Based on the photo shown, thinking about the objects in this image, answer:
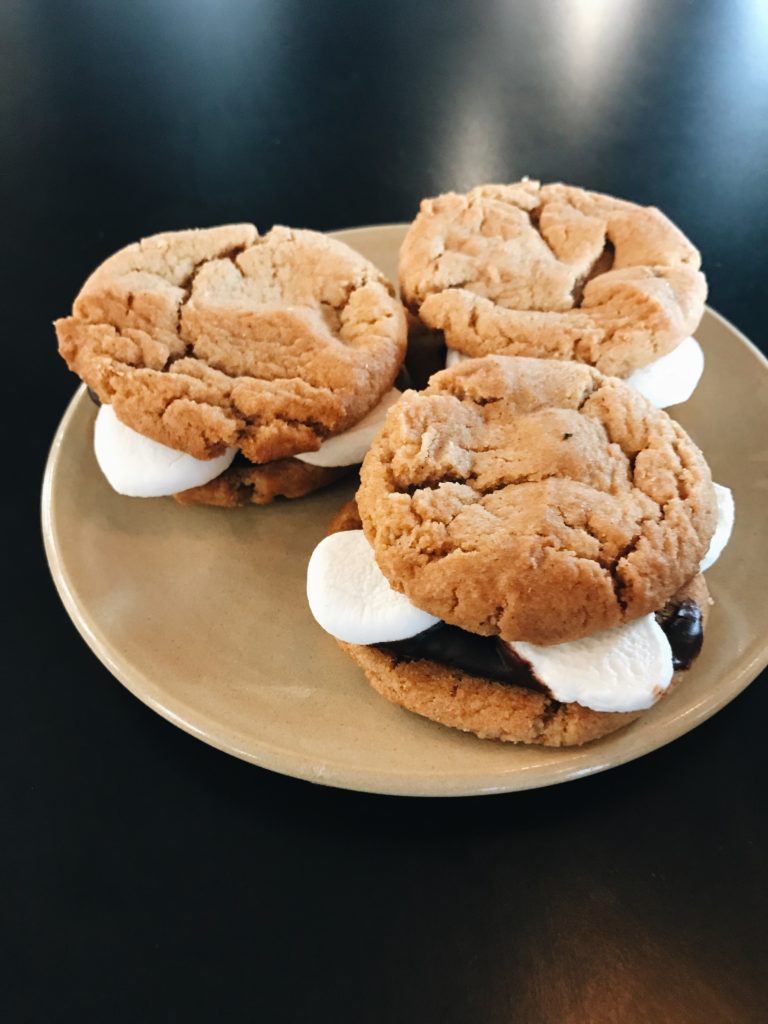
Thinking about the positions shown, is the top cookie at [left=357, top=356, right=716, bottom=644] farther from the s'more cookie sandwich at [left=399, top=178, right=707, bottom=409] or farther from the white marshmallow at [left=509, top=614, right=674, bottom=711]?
the s'more cookie sandwich at [left=399, top=178, right=707, bottom=409]

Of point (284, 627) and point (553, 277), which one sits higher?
point (553, 277)

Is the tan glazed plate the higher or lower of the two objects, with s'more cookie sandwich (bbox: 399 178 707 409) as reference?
lower

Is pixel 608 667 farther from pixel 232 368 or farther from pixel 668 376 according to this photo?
pixel 232 368

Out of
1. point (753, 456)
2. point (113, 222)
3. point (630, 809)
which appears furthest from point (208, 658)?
point (113, 222)

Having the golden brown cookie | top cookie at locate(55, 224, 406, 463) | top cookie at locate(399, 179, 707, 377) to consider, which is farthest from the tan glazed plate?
top cookie at locate(399, 179, 707, 377)

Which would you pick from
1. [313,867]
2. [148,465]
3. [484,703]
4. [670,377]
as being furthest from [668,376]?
[313,867]

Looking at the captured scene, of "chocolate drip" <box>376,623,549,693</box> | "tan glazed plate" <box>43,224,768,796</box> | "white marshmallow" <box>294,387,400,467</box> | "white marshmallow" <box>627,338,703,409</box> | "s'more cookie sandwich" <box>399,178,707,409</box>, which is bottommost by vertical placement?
"tan glazed plate" <box>43,224,768,796</box>

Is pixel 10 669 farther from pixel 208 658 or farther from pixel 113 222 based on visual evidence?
pixel 113 222
